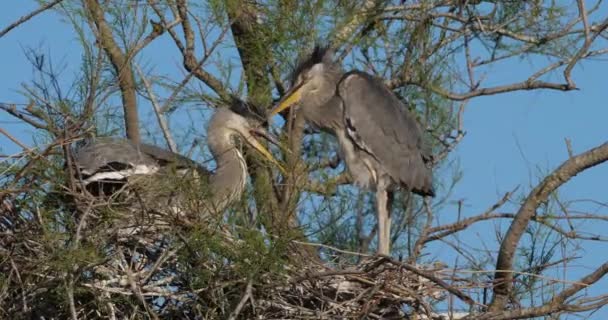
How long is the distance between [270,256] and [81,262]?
1.91 feet

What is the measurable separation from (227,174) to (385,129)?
0.87m

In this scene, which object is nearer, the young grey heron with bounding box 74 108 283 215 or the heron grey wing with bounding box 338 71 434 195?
the young grey heron with bounding box 74 108 283 215

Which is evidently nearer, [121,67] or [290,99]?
[121,67]

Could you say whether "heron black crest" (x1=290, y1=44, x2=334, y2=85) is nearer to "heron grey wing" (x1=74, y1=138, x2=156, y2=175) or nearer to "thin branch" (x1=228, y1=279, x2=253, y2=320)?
"heron grey wing" (x1=74, y1=138, x2=156, y2=175)

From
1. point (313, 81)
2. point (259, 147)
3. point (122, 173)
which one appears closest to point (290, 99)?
point (313, 81)

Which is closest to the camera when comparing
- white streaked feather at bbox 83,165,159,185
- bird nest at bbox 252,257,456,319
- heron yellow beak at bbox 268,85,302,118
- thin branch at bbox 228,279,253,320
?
thin branch at bbox 228,279,253,320

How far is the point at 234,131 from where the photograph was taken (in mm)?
6180

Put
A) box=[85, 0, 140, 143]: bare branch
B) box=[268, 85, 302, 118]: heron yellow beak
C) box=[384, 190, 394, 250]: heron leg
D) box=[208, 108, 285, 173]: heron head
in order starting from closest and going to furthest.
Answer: box=[85, 0, 140, 143]: bare branch
box=[208, 108, 285, 173]: heron head
box=[384, 190, 394, 250]: heron leg
box=[268, 85, 302, 118]: heron yellow beak

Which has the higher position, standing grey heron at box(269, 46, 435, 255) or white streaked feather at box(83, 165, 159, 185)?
standing grey heron at box(269, 46, 435, 255)

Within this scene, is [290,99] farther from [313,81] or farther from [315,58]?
[315,58]

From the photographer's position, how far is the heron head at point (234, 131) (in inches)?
241

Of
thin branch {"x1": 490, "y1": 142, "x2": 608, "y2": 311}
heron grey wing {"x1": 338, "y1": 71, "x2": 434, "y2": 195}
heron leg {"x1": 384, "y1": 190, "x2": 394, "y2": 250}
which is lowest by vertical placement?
thin branch {"x1": 490, "y1": 142, "x2": 608, "y2": 311}

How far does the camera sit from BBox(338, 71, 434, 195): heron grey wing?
251 inches

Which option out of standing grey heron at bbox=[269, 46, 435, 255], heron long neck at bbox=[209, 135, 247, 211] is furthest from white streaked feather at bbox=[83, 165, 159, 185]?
standing grey heron at bbox=[269, 46, 435, 255]
